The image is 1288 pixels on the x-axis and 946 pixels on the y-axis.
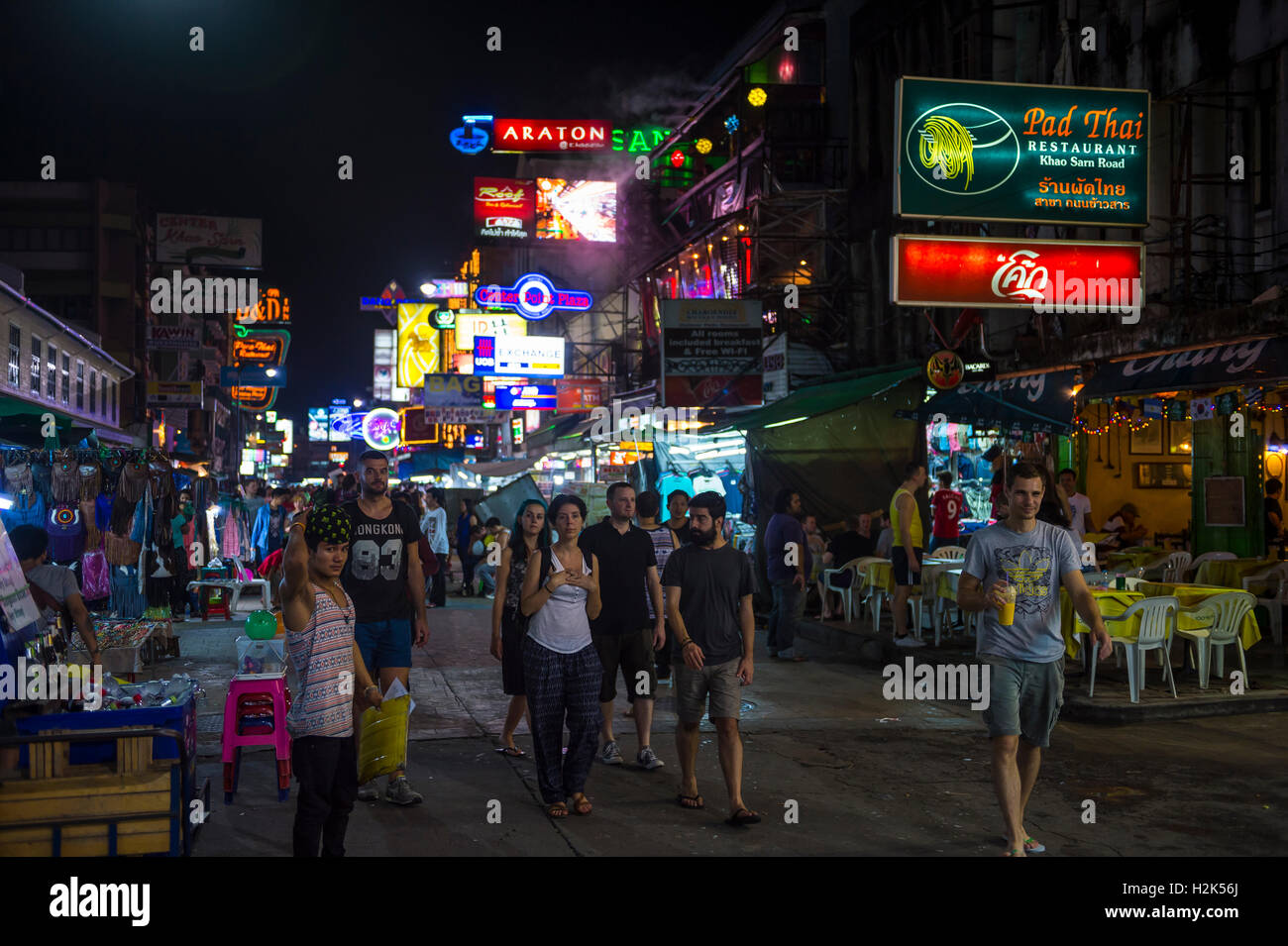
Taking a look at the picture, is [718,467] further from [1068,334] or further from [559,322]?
[559,322]

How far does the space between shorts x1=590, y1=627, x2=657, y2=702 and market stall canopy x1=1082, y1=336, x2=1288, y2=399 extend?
8486 mm

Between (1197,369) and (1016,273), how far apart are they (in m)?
2.76

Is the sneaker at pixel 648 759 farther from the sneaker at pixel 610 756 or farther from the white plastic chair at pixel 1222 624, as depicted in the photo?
the white plastic chair at pixel 1222 624

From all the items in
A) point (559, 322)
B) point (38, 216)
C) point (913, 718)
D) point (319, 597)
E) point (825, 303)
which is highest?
point (38, 216)

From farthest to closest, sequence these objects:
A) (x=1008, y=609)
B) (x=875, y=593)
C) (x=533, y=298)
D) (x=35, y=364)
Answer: (x=533, y=298) → (x=35, y=364) → (x=875, y=593) → (x=1008, y=609)

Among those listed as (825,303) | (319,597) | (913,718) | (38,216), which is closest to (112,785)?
(319,597)

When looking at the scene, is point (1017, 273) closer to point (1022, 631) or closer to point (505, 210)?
point (1022, 631)

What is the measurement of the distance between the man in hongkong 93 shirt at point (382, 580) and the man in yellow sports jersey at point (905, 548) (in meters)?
6.95

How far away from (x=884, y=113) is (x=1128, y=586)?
15.1 meters

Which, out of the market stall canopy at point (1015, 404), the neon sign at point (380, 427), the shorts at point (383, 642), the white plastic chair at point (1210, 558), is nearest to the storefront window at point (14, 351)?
the market stall canopy at point (1015, 404)

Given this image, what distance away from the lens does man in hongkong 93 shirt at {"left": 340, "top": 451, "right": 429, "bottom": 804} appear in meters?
7.05

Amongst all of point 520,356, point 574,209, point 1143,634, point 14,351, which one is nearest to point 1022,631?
point 1143,634

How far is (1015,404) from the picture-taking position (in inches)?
628

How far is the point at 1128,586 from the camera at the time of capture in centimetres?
1126
